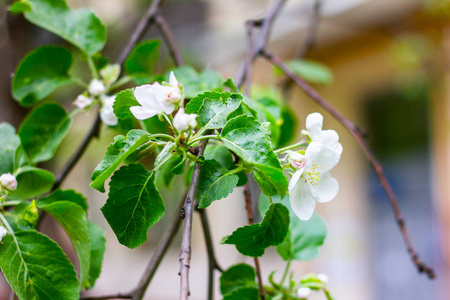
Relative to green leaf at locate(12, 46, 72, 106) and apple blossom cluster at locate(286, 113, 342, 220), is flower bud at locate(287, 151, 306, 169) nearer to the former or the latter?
apple blossom cluster at locate(286, 113, 342, 220)

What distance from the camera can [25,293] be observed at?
458 millimetres

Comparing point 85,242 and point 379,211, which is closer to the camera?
point 85,242

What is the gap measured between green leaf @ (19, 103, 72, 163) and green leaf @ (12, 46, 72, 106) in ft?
0.07

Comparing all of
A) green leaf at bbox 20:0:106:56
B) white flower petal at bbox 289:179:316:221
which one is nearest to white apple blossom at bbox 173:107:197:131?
white flower petal at bbox 289:179:316:221

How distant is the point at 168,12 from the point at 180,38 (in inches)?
12.6

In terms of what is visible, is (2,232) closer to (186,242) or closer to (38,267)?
(38,267)

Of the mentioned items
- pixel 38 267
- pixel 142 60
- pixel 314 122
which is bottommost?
pixel 38 267

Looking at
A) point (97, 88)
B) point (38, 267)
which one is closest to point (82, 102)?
point (97, 88)

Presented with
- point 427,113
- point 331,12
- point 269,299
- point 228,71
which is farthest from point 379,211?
point 269,299

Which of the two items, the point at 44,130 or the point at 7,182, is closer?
the point at 7,182

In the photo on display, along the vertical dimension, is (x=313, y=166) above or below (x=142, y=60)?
below

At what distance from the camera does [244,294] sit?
1.82 feet

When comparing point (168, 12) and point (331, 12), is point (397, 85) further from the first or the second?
point (168, 12)

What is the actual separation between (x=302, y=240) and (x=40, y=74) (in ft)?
1.41
